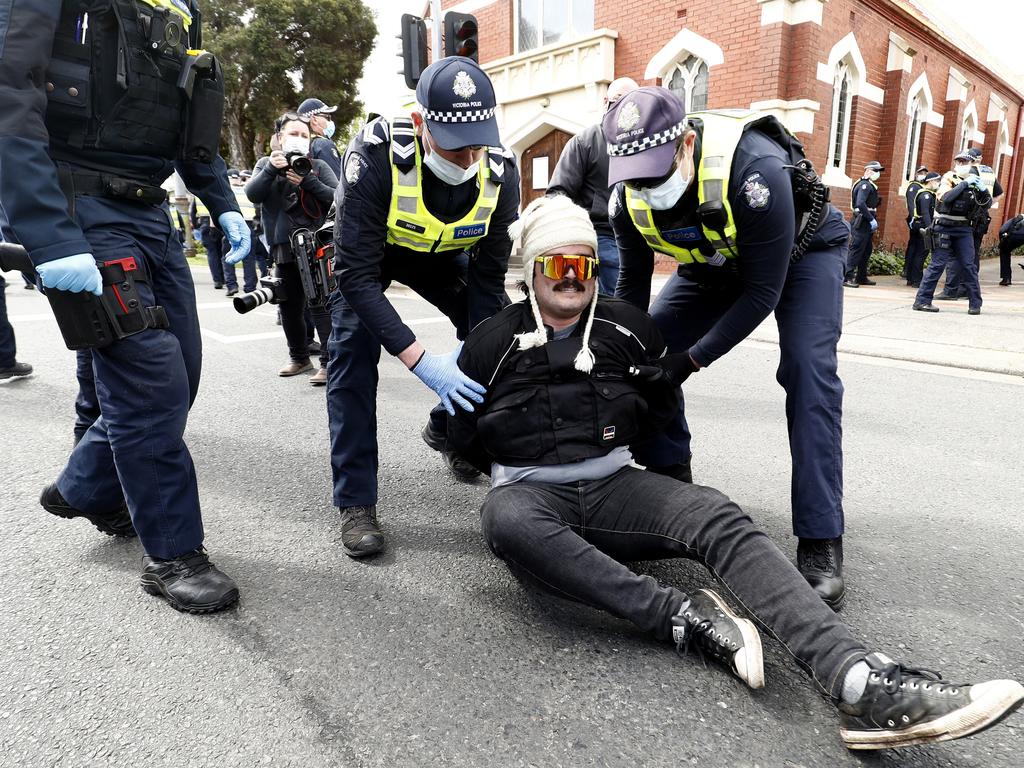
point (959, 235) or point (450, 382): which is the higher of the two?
→ point (959, 235)

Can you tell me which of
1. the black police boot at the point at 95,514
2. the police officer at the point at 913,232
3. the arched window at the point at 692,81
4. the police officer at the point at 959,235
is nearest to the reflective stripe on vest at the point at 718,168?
the black police boot at the point at 95,514

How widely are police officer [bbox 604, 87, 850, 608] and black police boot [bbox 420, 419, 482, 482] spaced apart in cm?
142

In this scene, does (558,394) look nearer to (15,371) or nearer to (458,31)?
(15,371)

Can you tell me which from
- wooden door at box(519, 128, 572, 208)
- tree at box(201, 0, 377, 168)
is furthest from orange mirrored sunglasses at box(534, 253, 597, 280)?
tree at box(201, 0, 377, 168)

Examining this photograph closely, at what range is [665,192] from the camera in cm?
226

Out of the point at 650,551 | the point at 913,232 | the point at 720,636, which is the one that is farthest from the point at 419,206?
the point at 913,232

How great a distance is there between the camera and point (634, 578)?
1.97 metres

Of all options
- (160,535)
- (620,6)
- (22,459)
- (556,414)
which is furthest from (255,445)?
(620,6)

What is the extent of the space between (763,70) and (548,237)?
11264 mm

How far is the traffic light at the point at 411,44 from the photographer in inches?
283

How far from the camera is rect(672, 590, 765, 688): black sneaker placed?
1.82 meters

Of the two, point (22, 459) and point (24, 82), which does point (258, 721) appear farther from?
point (22, 459)

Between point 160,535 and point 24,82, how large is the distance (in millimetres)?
1397

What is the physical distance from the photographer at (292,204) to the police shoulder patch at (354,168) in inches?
111
